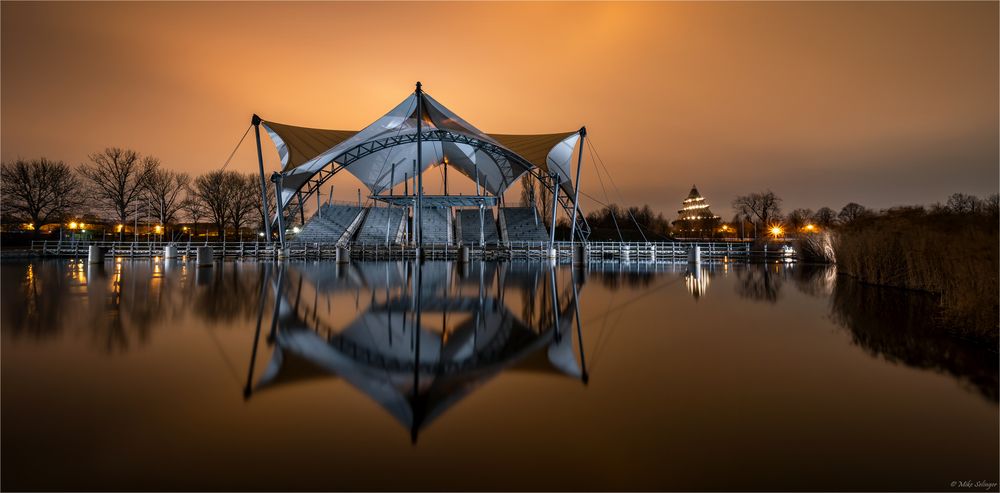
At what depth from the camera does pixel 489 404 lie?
330 centimetres

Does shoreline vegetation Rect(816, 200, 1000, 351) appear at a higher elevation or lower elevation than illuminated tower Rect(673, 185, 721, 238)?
lower

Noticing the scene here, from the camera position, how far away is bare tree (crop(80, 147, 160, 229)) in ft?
149

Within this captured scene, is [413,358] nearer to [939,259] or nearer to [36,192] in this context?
[939,259]

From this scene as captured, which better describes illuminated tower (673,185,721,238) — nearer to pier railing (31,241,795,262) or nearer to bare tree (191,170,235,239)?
pier railing (31,241,795,262)

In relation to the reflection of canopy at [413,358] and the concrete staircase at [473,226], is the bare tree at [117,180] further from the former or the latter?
the reflection of canopy at [413,358]

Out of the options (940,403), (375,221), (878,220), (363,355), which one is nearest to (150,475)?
(363,355)

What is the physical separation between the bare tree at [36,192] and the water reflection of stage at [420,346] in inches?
1934

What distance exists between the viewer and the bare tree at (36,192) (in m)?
39.9

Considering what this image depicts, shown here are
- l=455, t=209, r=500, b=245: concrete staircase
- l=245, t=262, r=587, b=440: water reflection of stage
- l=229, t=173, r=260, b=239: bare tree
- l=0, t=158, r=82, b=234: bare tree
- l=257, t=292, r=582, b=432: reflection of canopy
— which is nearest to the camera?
l=257, t=292, r=582, b=432: reflection of canopy

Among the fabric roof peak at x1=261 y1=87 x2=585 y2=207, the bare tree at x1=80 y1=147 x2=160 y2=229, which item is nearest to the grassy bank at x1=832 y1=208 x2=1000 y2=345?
the fabric roof peak at x1=261 y1=87 x2=585 y2=207

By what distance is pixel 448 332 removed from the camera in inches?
238

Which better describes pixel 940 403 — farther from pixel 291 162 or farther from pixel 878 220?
pixel 291 162

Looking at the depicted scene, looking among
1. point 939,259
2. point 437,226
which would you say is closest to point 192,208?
point 437,226

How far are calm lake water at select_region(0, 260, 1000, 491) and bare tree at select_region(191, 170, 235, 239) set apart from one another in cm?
5629
